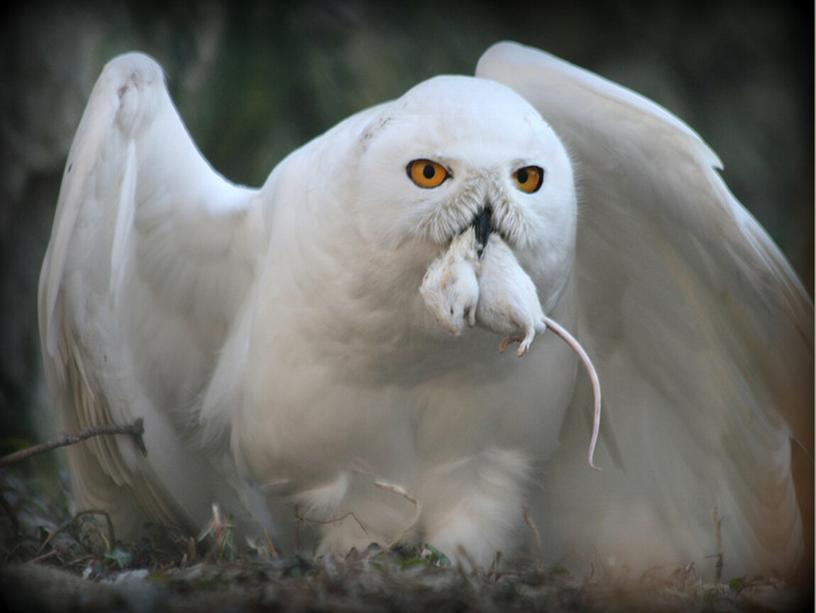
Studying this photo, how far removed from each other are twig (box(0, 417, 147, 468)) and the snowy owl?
0.12ft

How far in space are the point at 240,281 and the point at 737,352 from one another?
3.92 ft

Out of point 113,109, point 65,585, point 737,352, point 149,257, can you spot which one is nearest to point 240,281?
point 149,257

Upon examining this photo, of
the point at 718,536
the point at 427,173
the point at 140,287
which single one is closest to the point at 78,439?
the point at 140,287

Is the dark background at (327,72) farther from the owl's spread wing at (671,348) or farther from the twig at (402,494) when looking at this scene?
the twig at (402,494)

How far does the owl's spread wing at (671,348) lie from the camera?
272 cm

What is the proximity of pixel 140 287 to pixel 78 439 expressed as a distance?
0.44 metres

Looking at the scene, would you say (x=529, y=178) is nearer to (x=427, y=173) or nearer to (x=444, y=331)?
(x=427, y=173)

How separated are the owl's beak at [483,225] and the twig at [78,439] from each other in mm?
1078

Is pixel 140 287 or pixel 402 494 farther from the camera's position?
pixel 140 287

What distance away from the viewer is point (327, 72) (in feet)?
11.9

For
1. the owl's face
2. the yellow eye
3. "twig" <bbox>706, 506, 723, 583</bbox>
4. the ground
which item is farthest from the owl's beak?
"twig" <bbox>706, 506, 723, 583</bbox>

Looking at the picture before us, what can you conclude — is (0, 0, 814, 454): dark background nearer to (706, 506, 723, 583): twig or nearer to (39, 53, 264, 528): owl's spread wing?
(39, 53, 264, 528): owl's spread wing

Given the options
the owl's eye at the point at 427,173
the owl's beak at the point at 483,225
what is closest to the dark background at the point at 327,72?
the owl's eye at the point at 427,173

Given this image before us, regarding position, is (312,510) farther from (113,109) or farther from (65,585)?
(113,109)
